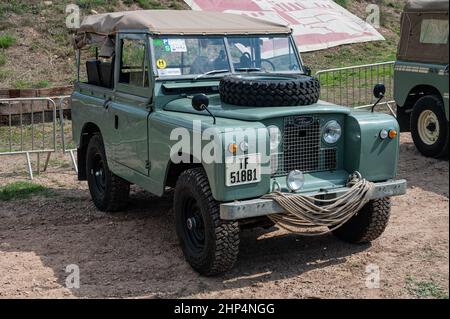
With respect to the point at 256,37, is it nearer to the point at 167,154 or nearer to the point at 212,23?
the point at 212,23

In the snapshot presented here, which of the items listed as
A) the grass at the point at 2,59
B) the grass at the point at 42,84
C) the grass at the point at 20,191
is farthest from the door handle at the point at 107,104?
the grass at the point at 2,59

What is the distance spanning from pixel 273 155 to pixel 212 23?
1905mm

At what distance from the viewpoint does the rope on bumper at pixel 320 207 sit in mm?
5156

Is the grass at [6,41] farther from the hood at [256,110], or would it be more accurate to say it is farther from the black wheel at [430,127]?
the hood at [256,110]

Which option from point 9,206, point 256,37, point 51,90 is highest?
point 256,37

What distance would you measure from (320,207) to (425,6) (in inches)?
215

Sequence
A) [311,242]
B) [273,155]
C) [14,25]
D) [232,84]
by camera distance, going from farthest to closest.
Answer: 1. [14,25]
2. [311,242]
3. [232,84]
4. [273,155]

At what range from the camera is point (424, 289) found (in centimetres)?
507

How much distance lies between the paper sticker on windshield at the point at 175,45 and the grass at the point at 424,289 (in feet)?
9.43

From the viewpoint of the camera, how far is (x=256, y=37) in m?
6.66

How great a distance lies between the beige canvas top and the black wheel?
3577 mm

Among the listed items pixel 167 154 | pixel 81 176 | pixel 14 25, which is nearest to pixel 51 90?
pixel 81 176

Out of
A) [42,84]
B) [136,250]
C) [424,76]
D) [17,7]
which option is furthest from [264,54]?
[17,7]

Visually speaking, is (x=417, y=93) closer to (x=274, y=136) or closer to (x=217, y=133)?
(x=274, y=136)
